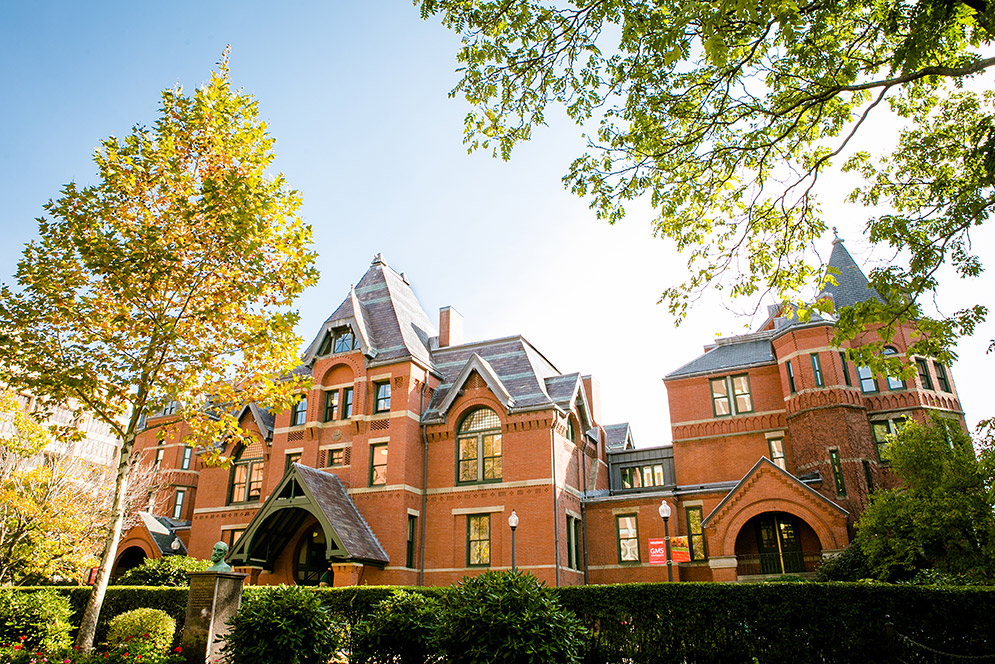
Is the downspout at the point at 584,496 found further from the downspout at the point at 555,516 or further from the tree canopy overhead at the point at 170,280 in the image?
the tree canopy overhead at the point at 170,280

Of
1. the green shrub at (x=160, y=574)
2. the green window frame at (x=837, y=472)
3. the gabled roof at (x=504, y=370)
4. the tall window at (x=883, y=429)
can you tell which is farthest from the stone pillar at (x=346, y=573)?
the tall window at (x=883, y=429)

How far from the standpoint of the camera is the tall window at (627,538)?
25.3 metres

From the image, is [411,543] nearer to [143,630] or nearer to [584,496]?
[584,496]

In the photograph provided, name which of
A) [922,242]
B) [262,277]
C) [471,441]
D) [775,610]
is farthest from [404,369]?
[922,242]

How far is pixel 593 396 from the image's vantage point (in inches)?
1287

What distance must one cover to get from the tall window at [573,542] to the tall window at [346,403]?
10.6 metres

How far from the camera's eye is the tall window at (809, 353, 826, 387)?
1016 inches

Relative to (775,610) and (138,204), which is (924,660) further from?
(138,204)

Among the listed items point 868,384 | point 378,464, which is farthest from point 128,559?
point 868,384

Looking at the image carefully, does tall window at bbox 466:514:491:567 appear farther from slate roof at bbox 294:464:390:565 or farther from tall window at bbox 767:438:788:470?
tall window at bbox 767:438:788:470

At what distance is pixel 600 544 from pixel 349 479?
35.6 ft

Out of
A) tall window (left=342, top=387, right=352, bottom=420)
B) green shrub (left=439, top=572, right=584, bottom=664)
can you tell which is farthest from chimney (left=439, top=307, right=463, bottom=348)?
green shrub (left=439, top=572, right=584, bottom=664)

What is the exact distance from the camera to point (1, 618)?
12.6 metres

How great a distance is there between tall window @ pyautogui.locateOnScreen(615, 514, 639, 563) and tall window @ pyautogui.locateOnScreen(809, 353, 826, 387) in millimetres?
9402
